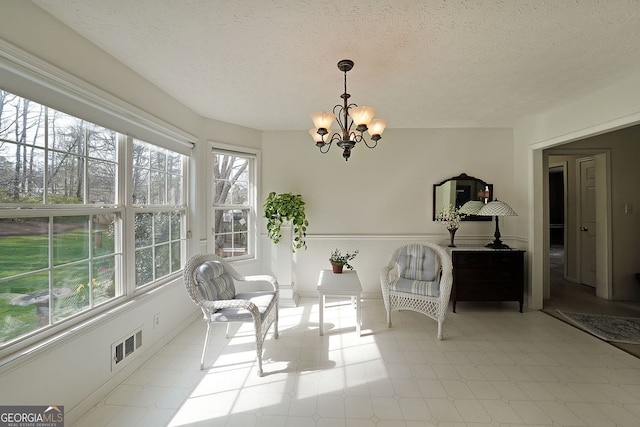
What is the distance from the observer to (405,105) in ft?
9.43

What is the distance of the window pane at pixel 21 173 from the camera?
1.35 m

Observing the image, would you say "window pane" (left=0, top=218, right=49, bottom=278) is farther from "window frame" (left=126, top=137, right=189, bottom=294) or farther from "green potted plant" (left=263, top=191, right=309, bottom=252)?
"green potted plant" (left=263, top=191, right=309, bottom=252)

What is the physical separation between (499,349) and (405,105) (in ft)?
8.70

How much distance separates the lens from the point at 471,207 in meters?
3.32

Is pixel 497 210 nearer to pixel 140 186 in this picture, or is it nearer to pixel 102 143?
pixel 140 186

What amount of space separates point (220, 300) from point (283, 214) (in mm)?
1389

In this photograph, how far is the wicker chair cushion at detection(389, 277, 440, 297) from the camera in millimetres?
2680

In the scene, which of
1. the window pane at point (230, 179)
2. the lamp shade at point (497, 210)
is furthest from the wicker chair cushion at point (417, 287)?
the window pane at point (230, 179)

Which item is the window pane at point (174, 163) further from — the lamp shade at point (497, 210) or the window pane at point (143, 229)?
the lamp shade at point (497, 210)

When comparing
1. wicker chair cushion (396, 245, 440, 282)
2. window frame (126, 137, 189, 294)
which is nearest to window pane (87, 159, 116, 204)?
window frame (126, 137, 189, 294)

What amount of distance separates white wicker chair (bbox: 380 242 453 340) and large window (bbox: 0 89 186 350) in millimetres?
2453

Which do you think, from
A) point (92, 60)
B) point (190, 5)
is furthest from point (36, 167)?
point (190, 5)

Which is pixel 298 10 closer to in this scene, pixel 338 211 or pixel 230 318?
pixel 230 318

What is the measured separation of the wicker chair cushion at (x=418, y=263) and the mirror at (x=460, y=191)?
91cm
